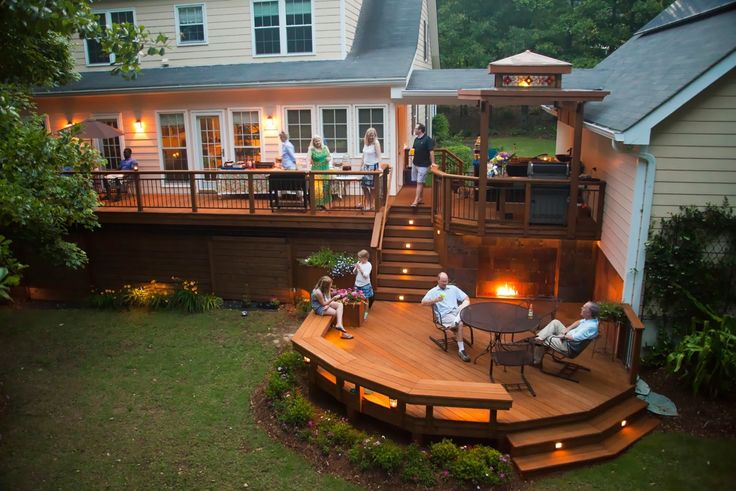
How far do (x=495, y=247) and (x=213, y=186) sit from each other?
7.79m

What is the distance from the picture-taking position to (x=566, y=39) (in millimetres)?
31281

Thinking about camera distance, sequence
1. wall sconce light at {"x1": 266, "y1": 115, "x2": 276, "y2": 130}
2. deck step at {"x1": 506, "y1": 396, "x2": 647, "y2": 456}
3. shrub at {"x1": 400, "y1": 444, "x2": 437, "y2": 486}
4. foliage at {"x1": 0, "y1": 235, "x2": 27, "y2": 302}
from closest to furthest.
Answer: foliage at {"x1": 0, "y1": 235, "x2": 27, "y2": 302} < shrub at {"x1": 400, "y1": 444, "x2": 437, "y2": 486} < deck step at {"x1": 506, "y1": 396, "x2": 647, "y2": 456} < wall sconce light at {"x1": 266, "y1": 115, "x2": 276, "y2": 130}

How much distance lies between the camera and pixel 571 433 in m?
Result: 7.23

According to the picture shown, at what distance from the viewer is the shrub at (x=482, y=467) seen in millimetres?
6645

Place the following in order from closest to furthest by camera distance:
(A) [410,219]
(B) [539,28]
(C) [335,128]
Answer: (A) [410,219] → (C) [335,128] → (B) [539,28]

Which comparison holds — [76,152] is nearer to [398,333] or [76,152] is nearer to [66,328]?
[66,328]

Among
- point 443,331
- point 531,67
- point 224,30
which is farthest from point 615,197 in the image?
point 224,30

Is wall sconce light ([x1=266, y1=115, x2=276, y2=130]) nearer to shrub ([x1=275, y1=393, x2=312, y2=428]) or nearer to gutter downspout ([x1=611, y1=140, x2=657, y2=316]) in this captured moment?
shrub ([x1=275, y1=393, x2=312, y2=428])

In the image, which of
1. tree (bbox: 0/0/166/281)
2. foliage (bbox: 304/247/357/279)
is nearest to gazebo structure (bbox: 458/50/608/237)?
foliage (bbox: 304/247/357/279)

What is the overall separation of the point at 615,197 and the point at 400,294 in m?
4.33

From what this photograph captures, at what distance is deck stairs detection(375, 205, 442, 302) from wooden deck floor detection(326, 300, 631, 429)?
26.2 inches

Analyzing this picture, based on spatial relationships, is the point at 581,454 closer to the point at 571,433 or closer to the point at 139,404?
the point at 571,433

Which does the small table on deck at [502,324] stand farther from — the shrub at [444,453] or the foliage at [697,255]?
the foliage at [697,255]

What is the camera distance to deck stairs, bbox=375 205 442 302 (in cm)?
1135
